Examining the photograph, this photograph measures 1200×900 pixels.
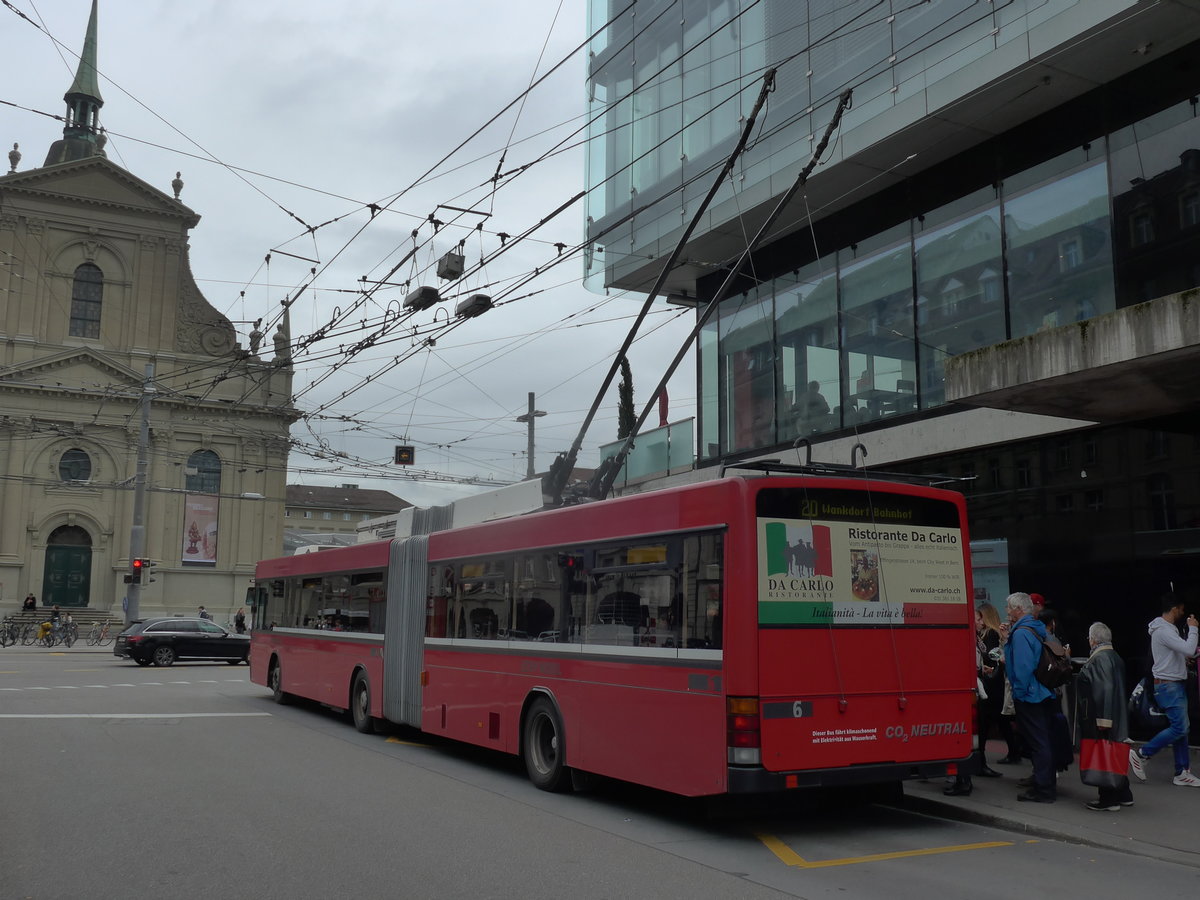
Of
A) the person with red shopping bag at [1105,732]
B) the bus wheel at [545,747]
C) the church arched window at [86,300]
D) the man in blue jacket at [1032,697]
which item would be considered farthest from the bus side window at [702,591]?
the church arched window at [86,300]

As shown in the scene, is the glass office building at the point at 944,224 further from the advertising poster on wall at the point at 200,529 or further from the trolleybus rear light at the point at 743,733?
the advertising poster on wall at the point at 200,529

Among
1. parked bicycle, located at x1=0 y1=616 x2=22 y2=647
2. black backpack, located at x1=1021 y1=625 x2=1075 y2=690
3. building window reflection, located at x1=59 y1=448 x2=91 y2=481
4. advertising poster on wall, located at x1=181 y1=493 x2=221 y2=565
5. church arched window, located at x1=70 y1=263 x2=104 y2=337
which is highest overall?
church arched window, located at x1=70 y1=263 x2=104 y2=337

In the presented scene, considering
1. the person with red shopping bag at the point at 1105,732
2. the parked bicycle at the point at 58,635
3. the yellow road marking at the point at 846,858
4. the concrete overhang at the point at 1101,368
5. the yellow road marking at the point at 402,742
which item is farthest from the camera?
the parked bicycle at the point at 58,635

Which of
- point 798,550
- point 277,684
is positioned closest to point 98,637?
point 277,684

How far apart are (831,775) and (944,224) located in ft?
30.9

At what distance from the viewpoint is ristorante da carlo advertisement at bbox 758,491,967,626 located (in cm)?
844

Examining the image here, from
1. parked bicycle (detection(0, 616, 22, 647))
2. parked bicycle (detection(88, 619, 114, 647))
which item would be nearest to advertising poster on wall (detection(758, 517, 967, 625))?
parked bicycle (detection(0, 616, 22, 647))

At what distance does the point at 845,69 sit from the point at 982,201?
9.43ft

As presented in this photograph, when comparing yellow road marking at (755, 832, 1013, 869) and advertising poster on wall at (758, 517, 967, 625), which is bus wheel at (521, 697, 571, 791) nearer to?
yellow road marking at (755, 832, 1013, 869)

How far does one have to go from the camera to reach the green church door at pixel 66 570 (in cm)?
5109

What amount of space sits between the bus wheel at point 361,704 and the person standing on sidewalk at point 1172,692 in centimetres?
959

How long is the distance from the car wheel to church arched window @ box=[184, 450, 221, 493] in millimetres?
25109

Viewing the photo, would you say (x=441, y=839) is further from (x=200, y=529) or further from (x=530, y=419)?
(x=200, y=529)

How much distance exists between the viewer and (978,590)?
14.8 metres
